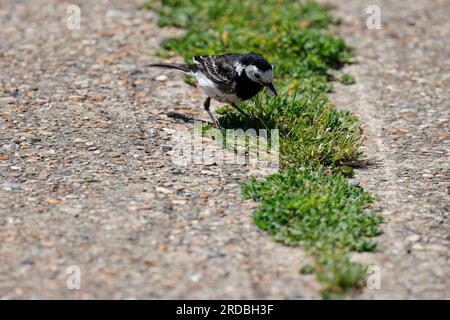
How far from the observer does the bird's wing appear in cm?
775

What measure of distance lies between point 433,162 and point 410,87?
240 centimetres

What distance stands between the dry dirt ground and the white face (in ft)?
3.28

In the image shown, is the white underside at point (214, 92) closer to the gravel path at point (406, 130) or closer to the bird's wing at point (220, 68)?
the bird's wing at point (220, 68)

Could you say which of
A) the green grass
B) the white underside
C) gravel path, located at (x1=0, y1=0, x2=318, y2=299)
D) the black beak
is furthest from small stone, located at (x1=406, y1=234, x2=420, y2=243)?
the white underside

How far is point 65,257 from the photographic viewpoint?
18.0 ft

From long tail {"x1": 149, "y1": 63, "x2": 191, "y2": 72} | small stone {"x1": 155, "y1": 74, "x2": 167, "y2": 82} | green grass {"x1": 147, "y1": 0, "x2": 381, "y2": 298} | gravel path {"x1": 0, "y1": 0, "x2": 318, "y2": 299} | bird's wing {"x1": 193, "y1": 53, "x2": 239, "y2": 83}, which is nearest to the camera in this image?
gravel path {"x1": 0, "y1": 0, "x2": 318, "y2": 299}

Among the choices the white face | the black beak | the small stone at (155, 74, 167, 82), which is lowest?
the black beak

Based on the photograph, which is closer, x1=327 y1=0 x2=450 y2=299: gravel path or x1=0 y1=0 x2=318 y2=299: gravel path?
x1=0 y1=0 x2=318 y2=299: gravel path

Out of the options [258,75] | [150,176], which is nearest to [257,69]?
[258,75]

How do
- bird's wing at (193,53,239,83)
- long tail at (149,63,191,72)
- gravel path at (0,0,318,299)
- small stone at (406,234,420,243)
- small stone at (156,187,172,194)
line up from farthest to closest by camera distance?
long tail at (149,63,191,72), bird's wing at (193,53,239,83), small stone at (156,187,172,194), small stone at (406,234,420,243), gravel path at (0,0,318,299)

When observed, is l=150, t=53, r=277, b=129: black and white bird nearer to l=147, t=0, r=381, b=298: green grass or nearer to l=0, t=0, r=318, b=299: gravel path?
l=147, t=0, r=381, b=298: green grass
